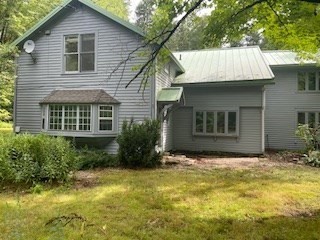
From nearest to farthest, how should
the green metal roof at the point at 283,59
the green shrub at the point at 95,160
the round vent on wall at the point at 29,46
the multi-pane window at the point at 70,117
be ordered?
1. the green shrub at the point at 95,160
2. the multi-pane window at the point at 70,117
3. the round vent on wall at the point at 29,46
4. the green metal roof at the point at 283,59

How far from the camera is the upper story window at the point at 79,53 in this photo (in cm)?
1293

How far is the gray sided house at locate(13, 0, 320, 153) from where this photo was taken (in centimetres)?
1229

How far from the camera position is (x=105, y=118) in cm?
1227

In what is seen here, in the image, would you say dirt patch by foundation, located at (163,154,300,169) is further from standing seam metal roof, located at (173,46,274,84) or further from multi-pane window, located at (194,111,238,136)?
standing seam metal roof, located at (173,46,274,84)

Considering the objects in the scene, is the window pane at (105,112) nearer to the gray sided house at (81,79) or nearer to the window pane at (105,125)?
A: the gray sided house at (81,79)

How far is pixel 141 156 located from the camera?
1042 cm

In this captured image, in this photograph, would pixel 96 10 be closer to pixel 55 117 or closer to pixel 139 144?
pixel 55 117

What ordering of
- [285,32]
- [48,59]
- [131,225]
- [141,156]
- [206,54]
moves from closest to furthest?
[131,225] → [285,32] → [141,156] → [48,59] → [206,54]

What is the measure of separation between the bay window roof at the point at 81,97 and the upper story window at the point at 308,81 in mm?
11505

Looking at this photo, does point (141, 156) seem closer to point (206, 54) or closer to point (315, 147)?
Result: point (315, 147)

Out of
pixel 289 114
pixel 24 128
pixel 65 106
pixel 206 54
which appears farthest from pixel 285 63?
pixel 24 128

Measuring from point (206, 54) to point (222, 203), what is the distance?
13829 millimetres

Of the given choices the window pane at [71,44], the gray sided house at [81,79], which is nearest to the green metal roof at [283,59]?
the gray sided house at [81,79]

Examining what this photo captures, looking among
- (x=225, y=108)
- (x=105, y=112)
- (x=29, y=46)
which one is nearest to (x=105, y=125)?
(x=105, y=112)
